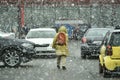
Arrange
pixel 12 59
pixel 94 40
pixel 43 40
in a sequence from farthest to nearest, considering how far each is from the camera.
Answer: pixel 43 40 < pixel 94 40 < pixel 12 59

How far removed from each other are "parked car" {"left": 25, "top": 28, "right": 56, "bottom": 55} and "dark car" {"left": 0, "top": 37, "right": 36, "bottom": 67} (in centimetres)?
436

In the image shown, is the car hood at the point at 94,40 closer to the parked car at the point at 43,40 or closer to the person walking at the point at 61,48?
the parked car at the point at 43,40

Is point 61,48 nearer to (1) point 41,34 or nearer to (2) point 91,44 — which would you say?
(2) point 91,44

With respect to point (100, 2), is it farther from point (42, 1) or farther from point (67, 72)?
point (67, 72)

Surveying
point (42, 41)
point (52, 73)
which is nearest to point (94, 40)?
point (42, 41)

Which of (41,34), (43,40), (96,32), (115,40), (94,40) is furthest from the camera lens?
(41,34)

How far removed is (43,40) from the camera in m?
24.8

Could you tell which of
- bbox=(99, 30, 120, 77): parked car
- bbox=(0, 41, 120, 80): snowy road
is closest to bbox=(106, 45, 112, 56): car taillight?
bbox=(99, 30, 120, 77): parked car

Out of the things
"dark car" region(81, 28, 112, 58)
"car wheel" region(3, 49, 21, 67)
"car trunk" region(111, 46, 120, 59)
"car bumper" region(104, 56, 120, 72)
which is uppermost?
"car trunk" region(111, 46, 120, 59)

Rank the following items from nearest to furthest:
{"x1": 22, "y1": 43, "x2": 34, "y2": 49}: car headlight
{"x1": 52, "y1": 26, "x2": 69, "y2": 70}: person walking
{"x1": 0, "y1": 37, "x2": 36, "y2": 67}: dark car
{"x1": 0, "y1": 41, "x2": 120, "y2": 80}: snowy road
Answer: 1. {"x1": 0, "y1": 41, "x2": 120, "y2": 80}: snowy road
2. {"x1": 52, "y1": 26, "x2": 69, "y2": 70}: person walking
3. {"x1": 0, "y1": 37, "x2": 36, "y2": 67}: dark car
4. {"x1": 22, "y1": 43, "x2": 34, "y2": 49}: car headlight

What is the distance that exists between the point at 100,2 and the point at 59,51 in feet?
132

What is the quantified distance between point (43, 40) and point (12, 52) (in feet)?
17.5

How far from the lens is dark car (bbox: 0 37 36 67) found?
1953cm

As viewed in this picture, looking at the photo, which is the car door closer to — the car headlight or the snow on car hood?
the car headlight
